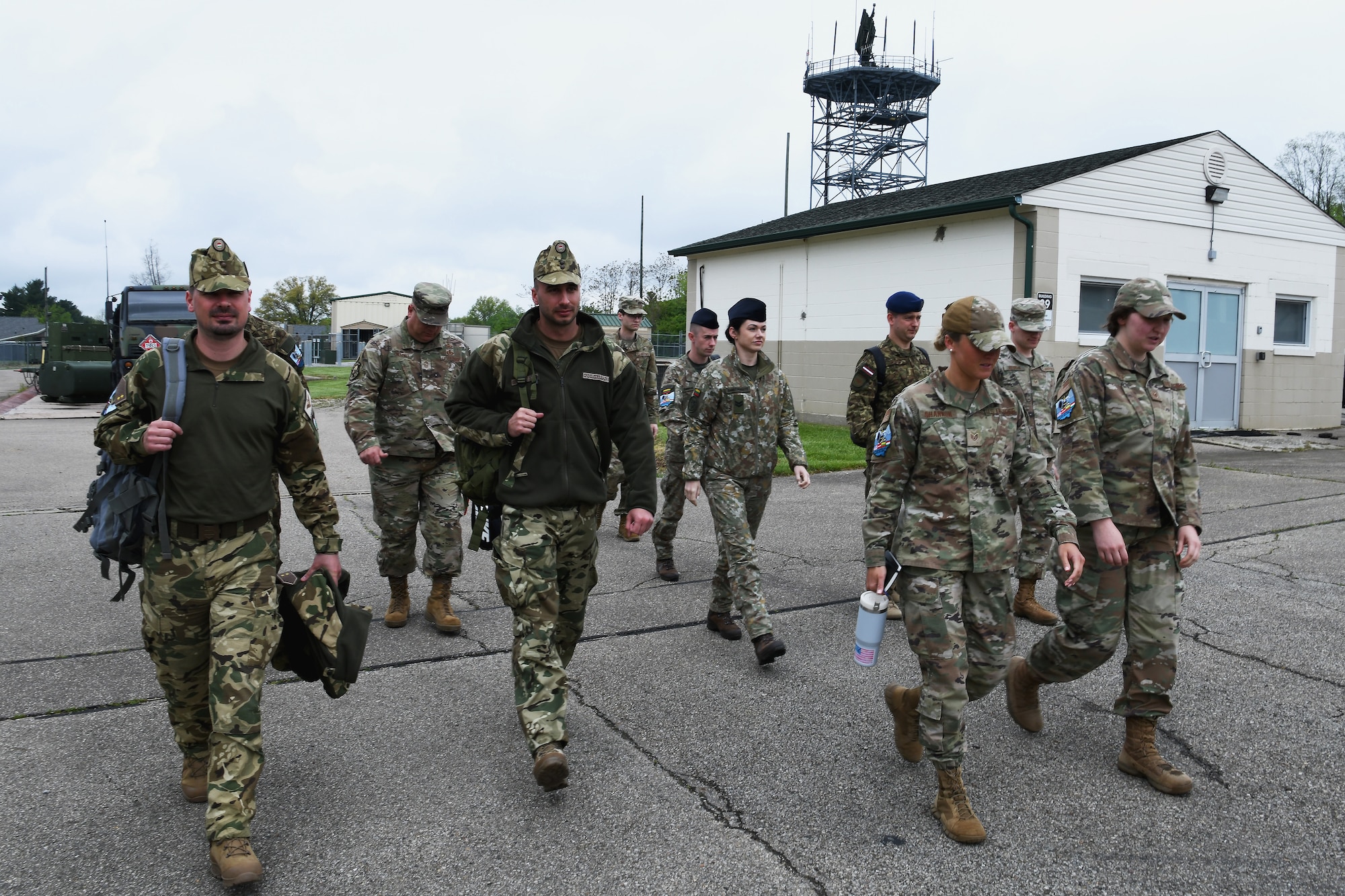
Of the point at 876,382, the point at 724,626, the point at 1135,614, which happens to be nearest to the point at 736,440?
the point at 724,626

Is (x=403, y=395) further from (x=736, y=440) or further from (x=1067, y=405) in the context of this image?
(x=1067, y=405)

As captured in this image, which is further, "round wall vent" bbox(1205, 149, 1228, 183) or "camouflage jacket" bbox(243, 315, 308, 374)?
"round wall vent" bbox(1205, 149, 1228, 183)

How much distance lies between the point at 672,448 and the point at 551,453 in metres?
3.63

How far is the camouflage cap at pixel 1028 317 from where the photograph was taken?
20.5ft

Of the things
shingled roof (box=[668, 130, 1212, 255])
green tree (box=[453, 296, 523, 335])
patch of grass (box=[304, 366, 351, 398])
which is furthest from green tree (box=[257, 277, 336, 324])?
shingled roof (box=[668, 130, 1212, 255])

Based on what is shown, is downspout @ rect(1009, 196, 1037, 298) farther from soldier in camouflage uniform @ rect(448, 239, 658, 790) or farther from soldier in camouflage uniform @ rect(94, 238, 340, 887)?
soldier in camouflage uniform @ rect(94, 238, 340, 887)

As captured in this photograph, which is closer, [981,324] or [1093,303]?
[981,324]

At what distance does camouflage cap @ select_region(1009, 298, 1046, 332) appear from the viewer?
20.5 feet

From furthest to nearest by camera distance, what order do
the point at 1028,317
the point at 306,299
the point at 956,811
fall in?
the point at 306,299, the point at 1028,317, the point at 956,811

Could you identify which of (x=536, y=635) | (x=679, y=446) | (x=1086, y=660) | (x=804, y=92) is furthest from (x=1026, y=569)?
(x=804, y=92)

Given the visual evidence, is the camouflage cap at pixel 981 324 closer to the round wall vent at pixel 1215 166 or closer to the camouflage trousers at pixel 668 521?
the camouflage trousers at pixel 668 521

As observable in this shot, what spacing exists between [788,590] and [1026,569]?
64.8 inches

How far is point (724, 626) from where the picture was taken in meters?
5.88

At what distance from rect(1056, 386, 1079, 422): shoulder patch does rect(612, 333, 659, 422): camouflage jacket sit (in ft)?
16.5
